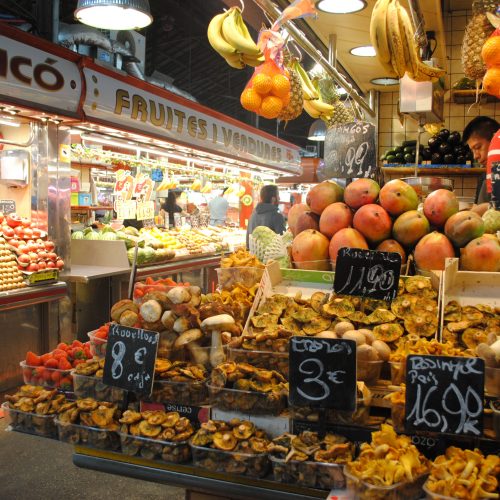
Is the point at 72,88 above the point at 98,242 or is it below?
above

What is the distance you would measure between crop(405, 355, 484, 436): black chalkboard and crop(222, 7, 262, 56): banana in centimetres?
285

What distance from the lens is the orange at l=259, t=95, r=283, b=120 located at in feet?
12.6

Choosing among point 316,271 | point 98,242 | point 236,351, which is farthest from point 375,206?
point 98,242

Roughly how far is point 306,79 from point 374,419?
4.36 m

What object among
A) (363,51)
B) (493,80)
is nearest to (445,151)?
(363,51)

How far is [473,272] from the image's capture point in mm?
2205

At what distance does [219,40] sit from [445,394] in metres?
3.12

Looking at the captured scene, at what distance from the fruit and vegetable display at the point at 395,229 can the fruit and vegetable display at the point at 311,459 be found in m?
0.94

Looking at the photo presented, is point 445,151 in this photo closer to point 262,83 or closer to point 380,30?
point 380,30

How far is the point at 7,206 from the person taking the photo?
238 inches

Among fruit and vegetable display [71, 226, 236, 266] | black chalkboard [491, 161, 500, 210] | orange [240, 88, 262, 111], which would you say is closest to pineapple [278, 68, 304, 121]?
orange [240, 88, 262, 111]

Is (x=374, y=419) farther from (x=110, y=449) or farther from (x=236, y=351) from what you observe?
(x=110, y=449)

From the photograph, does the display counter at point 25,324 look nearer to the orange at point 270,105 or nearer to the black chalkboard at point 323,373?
the orange at point 270,105

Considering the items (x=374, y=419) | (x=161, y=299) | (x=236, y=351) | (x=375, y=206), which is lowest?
(x=374, y=419)
